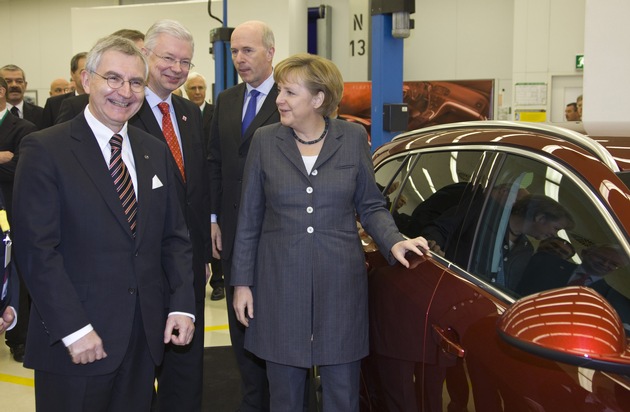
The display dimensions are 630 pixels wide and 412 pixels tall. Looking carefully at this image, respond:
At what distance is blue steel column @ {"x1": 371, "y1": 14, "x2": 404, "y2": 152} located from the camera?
14.9 ft

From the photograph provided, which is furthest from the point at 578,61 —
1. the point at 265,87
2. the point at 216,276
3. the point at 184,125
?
the point at 184,125

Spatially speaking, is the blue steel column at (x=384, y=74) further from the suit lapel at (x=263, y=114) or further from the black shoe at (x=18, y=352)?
the black shoe at (x=18, y=352)

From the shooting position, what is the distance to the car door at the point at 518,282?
141 centimetres

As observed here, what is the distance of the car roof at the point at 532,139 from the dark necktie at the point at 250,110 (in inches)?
31.9

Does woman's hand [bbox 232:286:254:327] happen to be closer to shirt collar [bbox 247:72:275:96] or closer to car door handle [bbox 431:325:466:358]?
car door handle [bbox 431:325:466:358]

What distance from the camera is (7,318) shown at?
188cm

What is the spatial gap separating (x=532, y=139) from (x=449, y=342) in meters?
Result: 0.59

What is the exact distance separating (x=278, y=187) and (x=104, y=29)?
→ 9.51m

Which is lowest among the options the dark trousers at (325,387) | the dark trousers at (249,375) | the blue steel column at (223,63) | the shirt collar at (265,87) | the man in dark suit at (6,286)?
the dark trousers at (249,375)

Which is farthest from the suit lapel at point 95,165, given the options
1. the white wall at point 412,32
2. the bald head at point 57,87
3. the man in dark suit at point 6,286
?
the bald head at point 57,87

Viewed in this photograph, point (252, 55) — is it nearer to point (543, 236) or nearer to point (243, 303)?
point (243, 303)

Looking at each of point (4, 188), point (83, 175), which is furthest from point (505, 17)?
point (83, 175)

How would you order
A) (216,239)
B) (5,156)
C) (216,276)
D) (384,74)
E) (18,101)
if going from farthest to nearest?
(216,276) < (18,101) < (384,74) < (5,156) < (216,239)

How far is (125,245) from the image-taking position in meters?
1.96
